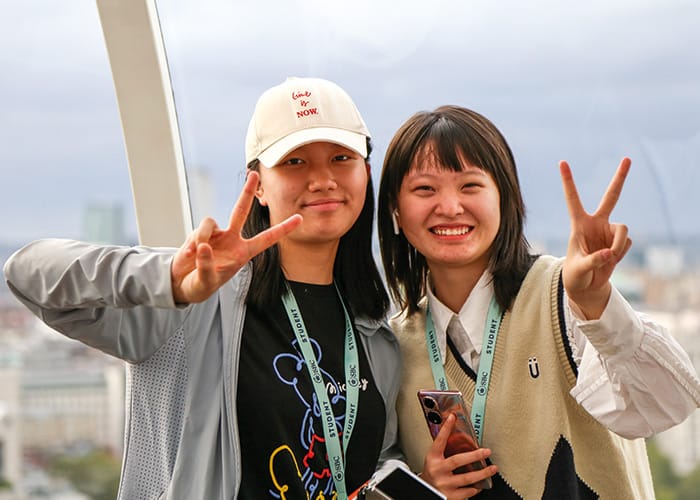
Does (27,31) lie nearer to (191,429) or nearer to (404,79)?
(404,79)

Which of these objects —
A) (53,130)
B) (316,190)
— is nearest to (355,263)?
(316,190)

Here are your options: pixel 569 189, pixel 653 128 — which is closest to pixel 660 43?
pixel 653 128

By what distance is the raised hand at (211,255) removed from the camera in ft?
5.45

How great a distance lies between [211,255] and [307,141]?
0.52 metres

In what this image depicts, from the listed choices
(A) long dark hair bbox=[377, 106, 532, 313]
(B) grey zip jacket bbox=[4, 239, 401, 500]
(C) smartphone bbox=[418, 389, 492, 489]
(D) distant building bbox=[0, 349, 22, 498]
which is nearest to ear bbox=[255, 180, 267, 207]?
(B) grey zip jacket bbox=[4, 239, 401, 500]

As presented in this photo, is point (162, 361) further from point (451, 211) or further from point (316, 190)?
point (451, 211)

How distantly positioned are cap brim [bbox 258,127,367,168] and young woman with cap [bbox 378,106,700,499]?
22 centimetres

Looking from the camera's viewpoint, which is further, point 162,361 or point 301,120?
point 301,120

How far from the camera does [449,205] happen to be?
219 cm

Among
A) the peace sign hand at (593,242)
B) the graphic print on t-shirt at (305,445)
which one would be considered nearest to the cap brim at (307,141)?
the graphic print on t-shirt at (305,445)

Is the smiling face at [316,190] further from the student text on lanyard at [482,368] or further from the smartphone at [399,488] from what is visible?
the smartphone at [399,488]

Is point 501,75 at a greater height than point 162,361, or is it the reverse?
point 501,75

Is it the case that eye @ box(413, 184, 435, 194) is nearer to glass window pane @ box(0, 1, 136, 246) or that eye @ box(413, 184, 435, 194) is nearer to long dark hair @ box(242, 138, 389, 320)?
long dark hair @ box(242, 138, 389, 320)

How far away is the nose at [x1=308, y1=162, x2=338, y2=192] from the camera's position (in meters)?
2.11
